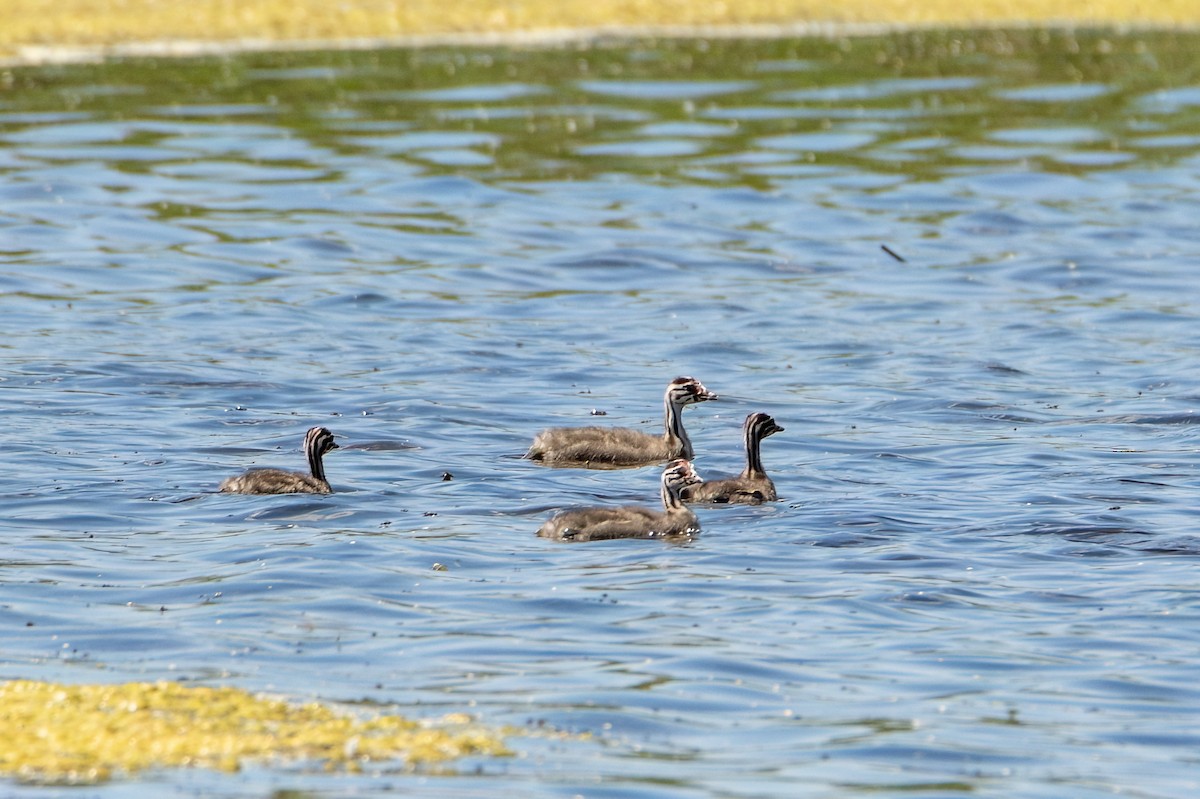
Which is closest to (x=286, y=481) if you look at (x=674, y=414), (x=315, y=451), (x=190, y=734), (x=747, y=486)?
(x=315, y=451)

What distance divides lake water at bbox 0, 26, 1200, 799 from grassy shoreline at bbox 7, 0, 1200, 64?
1.56 metres

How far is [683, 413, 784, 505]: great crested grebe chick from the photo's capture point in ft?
52.3

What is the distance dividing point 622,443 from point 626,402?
2308mm

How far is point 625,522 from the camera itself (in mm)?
14672

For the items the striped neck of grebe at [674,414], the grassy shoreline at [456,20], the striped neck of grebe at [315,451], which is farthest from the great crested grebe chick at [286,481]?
the grassy shoreline at [456,20]

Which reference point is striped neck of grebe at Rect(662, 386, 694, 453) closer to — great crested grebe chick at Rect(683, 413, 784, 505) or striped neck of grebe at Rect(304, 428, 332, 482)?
great crested grebe chick at Rect(683, 413, 784, 505)

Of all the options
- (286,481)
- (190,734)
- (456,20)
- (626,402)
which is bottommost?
(190,734)

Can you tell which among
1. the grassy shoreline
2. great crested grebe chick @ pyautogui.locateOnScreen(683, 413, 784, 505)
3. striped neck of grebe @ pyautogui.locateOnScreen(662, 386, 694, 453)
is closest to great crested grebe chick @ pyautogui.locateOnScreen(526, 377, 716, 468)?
striped neck of grebe @ pyautogui.locateOnScreen(662, 386, 694, 453)

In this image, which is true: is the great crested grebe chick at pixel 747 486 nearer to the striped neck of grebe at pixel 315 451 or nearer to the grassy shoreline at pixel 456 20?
the striped neck of grebe at pixel 315 451

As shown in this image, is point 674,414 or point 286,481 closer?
point 286,481

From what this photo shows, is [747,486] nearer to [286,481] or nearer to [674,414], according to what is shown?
[674,414]

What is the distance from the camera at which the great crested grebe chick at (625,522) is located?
14.4m

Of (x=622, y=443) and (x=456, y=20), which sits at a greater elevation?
(x=456, y=20)

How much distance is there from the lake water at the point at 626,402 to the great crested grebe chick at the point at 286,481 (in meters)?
0.13
